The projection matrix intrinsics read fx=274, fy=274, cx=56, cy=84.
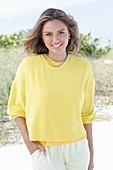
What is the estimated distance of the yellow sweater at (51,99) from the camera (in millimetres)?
1387

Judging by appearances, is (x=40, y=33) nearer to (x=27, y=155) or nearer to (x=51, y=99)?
(x=51, y=99)

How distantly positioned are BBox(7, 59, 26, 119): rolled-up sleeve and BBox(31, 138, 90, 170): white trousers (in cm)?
24

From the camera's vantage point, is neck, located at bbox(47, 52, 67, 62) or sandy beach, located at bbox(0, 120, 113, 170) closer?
neck, located at bbox(47, 52, 67, 62)

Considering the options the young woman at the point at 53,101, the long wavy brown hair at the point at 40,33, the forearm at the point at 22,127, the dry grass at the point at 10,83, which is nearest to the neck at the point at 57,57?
the young woman at the point at 53,101

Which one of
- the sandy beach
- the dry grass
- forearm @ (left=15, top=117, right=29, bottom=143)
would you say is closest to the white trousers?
forearm @ (left=15, top=117, right=29, bottom=143)

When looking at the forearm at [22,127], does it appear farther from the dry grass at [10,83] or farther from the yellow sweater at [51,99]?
the dry grass at [10,83]

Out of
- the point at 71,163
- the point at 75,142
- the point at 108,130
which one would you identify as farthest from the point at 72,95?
the point at 108,130

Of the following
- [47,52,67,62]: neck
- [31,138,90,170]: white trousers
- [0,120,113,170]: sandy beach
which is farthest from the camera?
[0,120,113,170]: sandy beach

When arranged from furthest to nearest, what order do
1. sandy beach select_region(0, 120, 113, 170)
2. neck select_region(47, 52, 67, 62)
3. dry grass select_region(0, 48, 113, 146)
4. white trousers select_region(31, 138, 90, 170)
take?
dry grass select_region(0, 48, 113, 146)
sandy beach select_region(0, 120, 113, 170)
neck select_region(47, 52, 67, 62)
white trousers select_region(31, 138, 90, 170)

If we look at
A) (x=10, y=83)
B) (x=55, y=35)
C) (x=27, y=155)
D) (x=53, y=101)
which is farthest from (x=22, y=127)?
(x=10, y=83)

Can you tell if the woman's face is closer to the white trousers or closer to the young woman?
the young woman

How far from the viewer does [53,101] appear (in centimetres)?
138

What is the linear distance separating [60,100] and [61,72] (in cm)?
15

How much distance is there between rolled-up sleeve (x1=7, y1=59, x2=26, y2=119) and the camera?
1.46 meters
